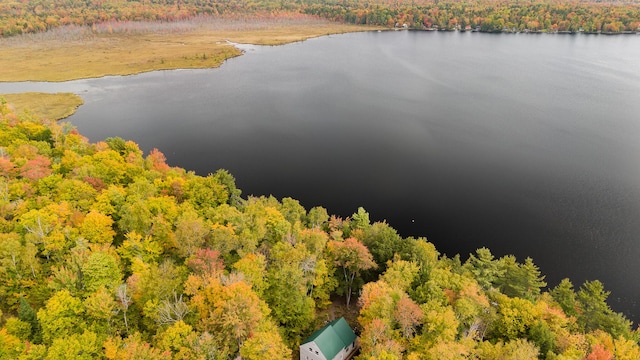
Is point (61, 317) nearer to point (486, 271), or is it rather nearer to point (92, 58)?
point (486, 271)

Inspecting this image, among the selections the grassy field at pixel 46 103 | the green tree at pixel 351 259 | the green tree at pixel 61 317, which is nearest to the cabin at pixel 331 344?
the green tree at pixel 351 259

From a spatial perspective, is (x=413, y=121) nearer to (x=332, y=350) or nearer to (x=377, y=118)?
(x=377, y=118)

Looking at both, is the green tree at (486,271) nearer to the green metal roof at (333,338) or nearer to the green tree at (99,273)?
the green metal roof at (333,338)

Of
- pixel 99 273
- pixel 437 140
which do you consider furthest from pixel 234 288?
pixel 437 140

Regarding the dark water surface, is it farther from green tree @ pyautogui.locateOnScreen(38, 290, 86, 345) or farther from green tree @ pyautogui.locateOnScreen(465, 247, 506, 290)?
green tree @ pyautogui.locateOnScreen(38, 290, 86, 345)

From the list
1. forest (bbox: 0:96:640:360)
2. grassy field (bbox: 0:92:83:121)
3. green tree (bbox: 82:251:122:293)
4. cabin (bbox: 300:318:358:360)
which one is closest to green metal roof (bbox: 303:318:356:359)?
cabin (bbox: 300:318:358:360)

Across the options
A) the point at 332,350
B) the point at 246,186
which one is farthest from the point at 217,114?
the point at 332,350
